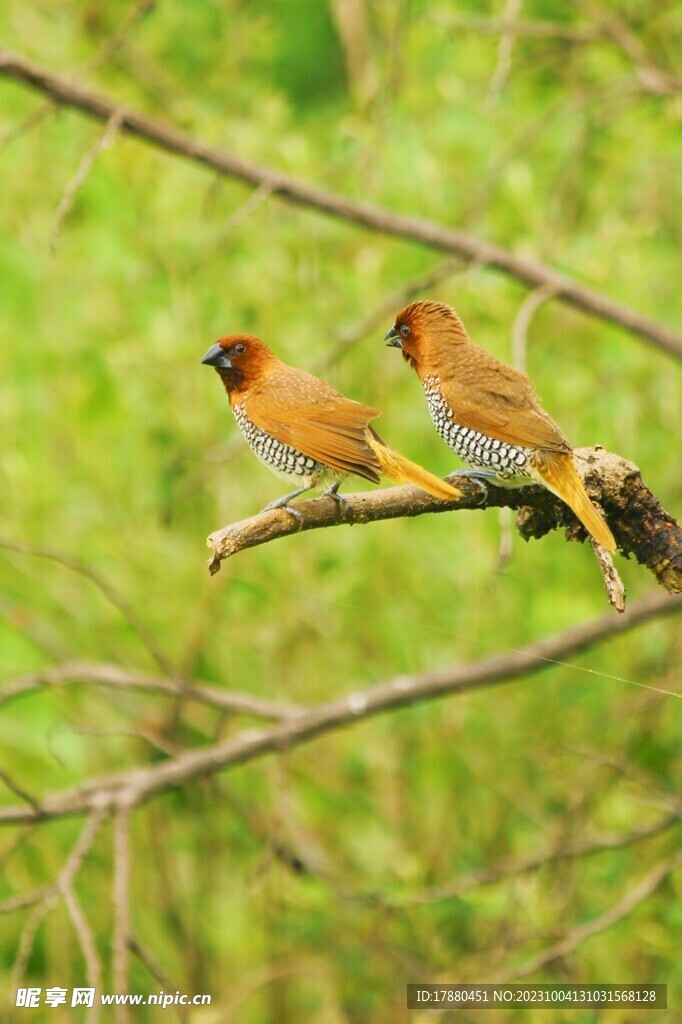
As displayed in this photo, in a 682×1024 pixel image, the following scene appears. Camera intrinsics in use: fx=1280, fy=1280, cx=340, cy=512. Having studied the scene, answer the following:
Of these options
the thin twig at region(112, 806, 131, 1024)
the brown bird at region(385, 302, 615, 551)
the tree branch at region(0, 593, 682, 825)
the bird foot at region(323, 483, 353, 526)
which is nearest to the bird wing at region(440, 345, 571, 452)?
the brown bird at region(385, 302, 615, 551)

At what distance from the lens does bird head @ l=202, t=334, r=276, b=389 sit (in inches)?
78.4

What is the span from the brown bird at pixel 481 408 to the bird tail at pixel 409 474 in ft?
0.17

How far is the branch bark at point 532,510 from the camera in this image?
161 centimetres

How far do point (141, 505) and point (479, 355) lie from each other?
2.24 m

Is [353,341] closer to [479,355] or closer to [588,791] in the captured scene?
[479,355]

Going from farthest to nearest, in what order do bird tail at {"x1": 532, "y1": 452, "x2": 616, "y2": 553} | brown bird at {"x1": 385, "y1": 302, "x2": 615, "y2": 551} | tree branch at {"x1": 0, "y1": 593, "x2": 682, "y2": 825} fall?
tree branch at {"x1": 0, "y1": 593, "x2": 682, "y2": 825}, brown bird at {"x1": 385, "y1": 302, "x2": 615, "y2": 551}, bird tail at {"x1": 532, "y1": 452, "x2": 616, "y2": 553}

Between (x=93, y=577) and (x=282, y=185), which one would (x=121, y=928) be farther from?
(x=282, y=185)

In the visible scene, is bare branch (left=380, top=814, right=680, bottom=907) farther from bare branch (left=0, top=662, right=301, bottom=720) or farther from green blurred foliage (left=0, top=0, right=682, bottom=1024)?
bare branch (left=0, top=662, right=301, bottom=720)

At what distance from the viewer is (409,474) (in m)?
1.73

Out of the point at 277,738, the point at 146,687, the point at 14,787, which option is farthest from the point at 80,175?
the point at 277,738

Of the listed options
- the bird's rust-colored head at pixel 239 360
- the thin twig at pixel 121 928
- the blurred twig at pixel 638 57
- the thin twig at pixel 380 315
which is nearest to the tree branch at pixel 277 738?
the thin twig at pixel 121 928

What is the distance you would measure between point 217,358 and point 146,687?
4334 millimetres

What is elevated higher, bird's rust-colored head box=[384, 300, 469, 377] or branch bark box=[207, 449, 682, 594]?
bird's rust-colored head box=[384, 300, 469, 377]

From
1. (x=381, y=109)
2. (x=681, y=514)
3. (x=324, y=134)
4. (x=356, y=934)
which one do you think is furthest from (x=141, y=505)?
(x=356, y=934)
